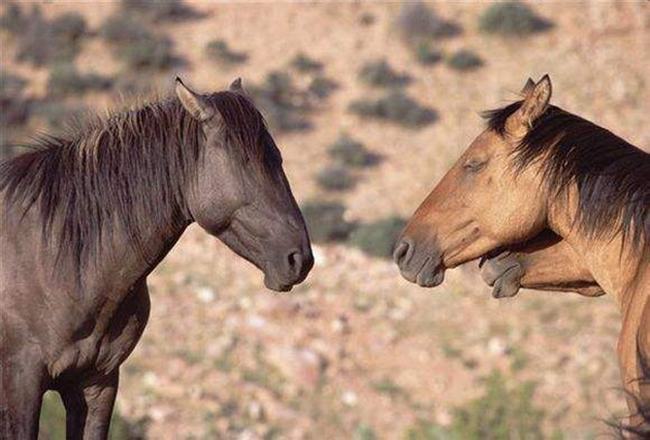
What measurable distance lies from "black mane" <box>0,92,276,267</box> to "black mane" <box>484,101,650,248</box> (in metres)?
1.09

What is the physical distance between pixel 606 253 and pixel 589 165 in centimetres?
37

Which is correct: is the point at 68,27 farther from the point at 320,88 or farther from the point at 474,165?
the point at 474,165

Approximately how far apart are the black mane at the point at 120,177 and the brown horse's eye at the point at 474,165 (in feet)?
2.75

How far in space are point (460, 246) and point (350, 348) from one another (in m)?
11.8

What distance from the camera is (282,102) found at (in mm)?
25328

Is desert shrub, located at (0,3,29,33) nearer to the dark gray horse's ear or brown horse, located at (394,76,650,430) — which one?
the dark gray horse's ear

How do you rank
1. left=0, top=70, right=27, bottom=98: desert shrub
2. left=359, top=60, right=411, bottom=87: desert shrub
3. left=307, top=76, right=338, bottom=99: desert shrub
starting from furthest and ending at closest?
left=359, top=60, right=411, bottom=87: desert shrub
left=307, top=76, right=338, bottom=99: desert shrub
left=0, top=70, right=27, bottom=98: desert shrub

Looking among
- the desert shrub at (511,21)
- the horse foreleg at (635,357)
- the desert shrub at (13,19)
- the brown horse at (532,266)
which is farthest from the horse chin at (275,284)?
the desert shrub at (13,19)

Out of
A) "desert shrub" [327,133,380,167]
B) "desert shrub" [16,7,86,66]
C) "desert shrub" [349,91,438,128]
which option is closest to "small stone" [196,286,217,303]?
"desert shrub" [327,133,380,167]

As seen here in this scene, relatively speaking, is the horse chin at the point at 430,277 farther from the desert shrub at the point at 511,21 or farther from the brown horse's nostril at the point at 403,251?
the desert shrub at the point at 511,21

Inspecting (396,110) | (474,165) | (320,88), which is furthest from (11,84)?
(474,165)

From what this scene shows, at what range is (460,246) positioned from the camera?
5.81 meters

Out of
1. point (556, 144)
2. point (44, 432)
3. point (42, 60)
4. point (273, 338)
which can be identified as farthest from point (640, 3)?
point (556, 144)

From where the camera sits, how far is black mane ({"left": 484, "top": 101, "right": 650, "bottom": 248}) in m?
5.49
